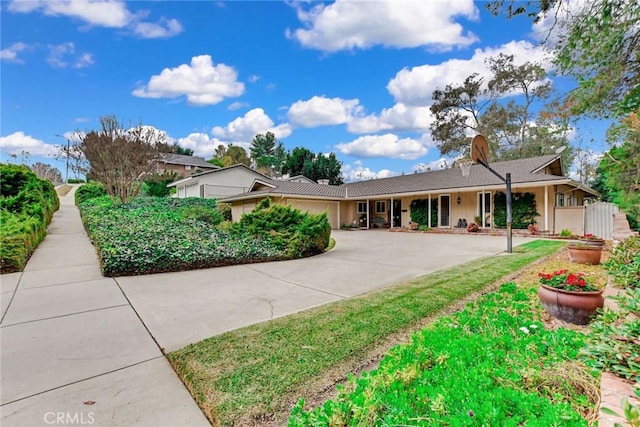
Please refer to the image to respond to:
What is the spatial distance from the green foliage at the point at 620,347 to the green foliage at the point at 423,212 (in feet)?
52.8

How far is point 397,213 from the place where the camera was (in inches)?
Answer: 801

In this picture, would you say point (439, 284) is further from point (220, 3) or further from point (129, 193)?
point (129, 193)

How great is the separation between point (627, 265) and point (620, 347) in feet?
12.7

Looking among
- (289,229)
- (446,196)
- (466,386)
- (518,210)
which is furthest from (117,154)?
(518,210)

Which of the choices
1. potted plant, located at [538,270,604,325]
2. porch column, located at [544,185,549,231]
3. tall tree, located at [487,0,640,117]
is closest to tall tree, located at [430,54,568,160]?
porch column, located at [544,185,549,231]

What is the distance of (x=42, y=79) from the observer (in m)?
10.6

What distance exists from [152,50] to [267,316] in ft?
38.9

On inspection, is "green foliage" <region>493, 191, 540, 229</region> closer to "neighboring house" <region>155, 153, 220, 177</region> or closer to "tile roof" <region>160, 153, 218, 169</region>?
"neighboring house" <region>155, 153, 220, 177</region>

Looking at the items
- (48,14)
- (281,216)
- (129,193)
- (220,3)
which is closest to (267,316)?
(281,216)

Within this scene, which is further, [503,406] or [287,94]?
[287,94]

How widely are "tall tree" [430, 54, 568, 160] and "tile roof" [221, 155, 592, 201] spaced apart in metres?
9.75

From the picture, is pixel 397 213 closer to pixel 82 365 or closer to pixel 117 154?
pixel 117 154

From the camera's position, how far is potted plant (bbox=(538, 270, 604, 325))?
3.50 meters

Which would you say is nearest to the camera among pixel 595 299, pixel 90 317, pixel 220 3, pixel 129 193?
pixel 595 299
